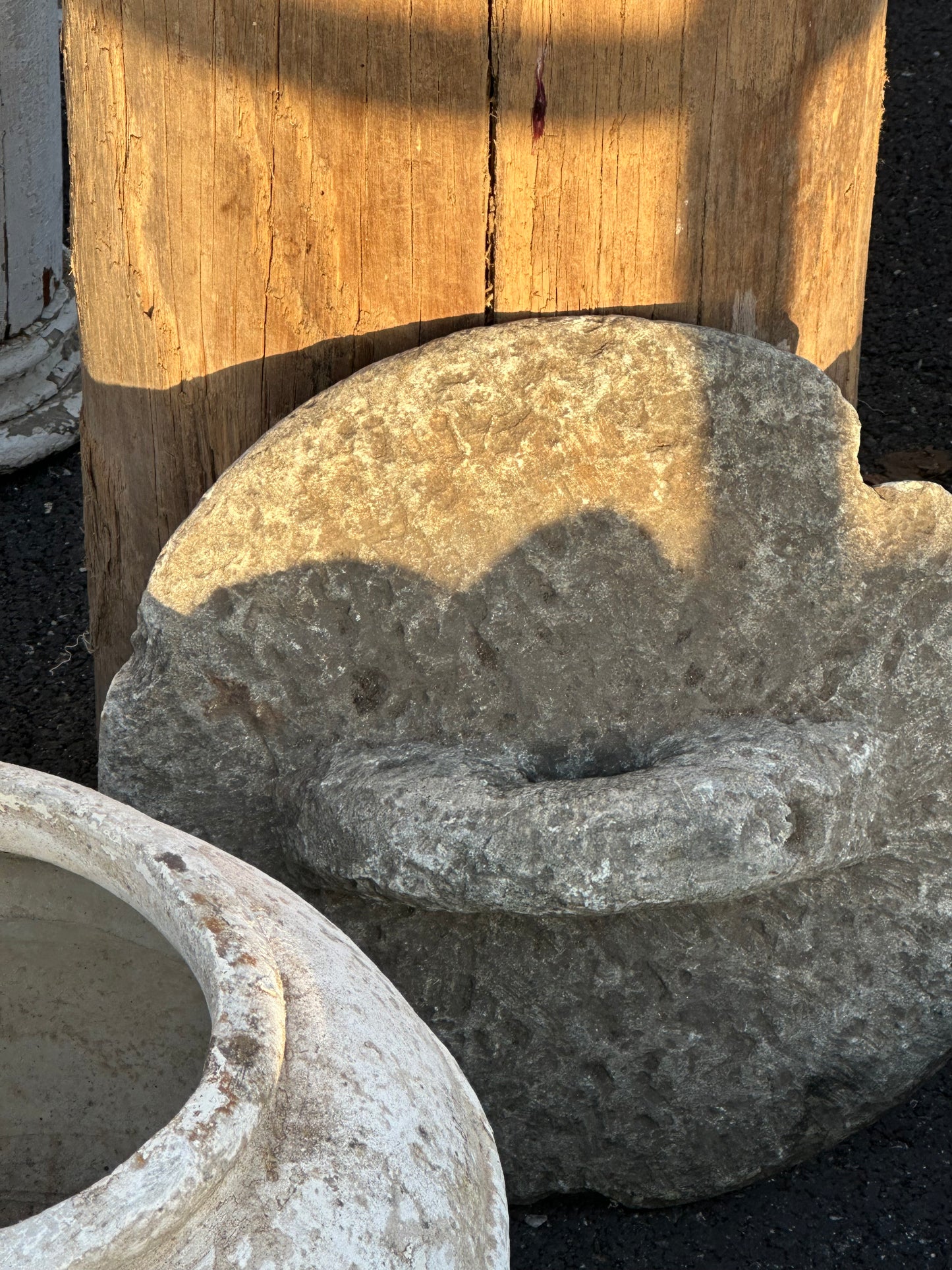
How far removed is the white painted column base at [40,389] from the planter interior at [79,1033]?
6.49 ft

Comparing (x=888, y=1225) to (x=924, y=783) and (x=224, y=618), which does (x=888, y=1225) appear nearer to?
(x=924, y=783)

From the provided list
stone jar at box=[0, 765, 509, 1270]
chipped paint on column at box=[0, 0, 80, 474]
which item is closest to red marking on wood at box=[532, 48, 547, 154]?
stone jar at box=[0, 765, 509, 1270]

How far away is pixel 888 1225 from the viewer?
1.98m

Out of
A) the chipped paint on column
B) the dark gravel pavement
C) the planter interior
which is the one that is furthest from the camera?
the chipped paint on column

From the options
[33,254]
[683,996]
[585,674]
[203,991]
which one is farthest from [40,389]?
[203,991]

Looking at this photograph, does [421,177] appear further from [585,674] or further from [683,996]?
[683,996]

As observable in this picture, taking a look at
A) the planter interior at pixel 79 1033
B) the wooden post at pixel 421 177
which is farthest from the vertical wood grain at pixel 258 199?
the planter interior at pixel 79 1033

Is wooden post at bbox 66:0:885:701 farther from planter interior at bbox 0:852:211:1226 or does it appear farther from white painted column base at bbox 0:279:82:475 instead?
white painted column base at bbox 0:279:82:475

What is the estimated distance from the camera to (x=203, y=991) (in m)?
1.27

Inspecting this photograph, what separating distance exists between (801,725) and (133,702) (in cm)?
86

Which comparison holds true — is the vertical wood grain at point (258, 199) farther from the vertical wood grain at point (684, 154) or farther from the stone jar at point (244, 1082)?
the stone jar at point (244, 1082)

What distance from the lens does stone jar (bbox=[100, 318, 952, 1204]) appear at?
1.77 m

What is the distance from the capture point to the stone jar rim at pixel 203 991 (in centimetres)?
101

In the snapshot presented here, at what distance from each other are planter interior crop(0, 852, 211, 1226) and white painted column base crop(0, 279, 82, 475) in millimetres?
1977
